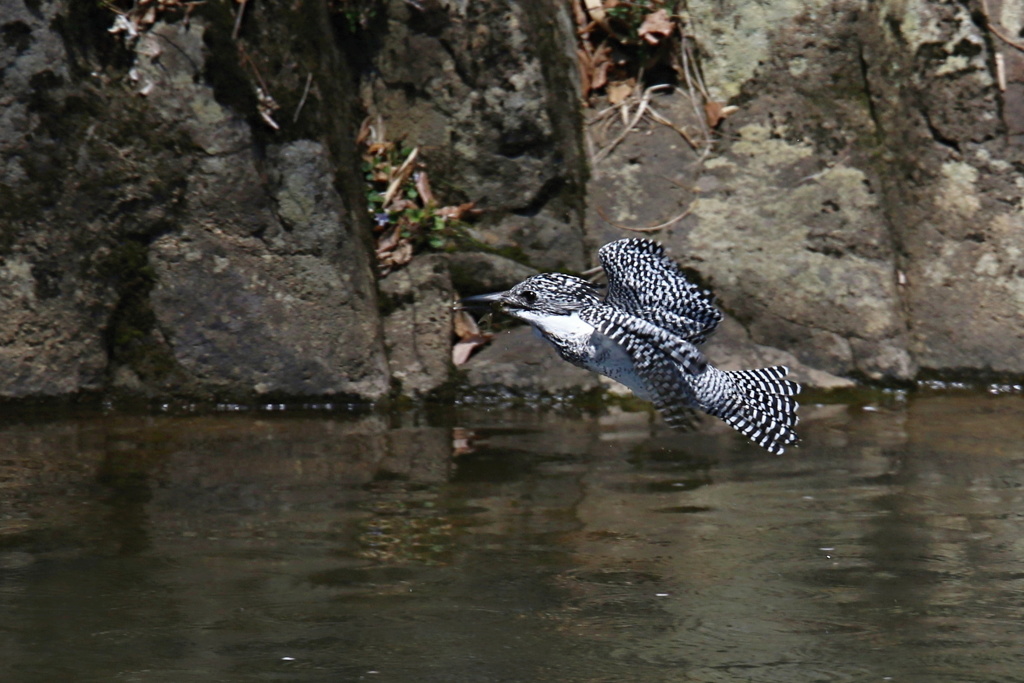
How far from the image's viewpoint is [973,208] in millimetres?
6250

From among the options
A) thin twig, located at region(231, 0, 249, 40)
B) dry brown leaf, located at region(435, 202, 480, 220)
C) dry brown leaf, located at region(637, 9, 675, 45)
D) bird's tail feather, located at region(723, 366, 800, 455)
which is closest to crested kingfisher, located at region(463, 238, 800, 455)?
bird's tail feather, located at region(723, 366, 800, 455)

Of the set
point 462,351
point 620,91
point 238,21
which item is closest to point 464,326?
point 462,351

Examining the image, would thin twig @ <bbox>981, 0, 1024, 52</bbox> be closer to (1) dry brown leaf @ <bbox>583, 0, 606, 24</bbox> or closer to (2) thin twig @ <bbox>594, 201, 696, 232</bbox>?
(2) thin twig @ <bbox>594, 201, 696, 232</bbox>

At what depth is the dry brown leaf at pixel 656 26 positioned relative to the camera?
6.52 meters

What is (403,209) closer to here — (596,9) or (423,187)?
(423,187)

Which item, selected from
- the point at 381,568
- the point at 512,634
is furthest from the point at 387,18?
the point at 512,634

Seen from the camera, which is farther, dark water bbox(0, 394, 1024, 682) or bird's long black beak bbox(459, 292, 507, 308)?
bird's long black beak bbox(459, 292, 507, 308)

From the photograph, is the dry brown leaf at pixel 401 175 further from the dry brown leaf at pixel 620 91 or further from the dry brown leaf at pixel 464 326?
the dry brown leaf at pixel 620 91

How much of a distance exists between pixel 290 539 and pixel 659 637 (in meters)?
1.24

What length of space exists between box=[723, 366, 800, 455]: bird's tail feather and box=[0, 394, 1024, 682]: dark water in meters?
0.25

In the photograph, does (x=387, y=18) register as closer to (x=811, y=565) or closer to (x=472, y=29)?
(x=472, y=29)

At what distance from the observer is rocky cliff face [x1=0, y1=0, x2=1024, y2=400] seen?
5527mm

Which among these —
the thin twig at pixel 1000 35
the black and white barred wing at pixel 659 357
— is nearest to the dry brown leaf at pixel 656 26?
the thin twig at pixel 1000 35

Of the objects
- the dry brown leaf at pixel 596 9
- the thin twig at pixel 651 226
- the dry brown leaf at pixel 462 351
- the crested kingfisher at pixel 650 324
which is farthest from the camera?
the dry brown leaf at pixel 596 9
